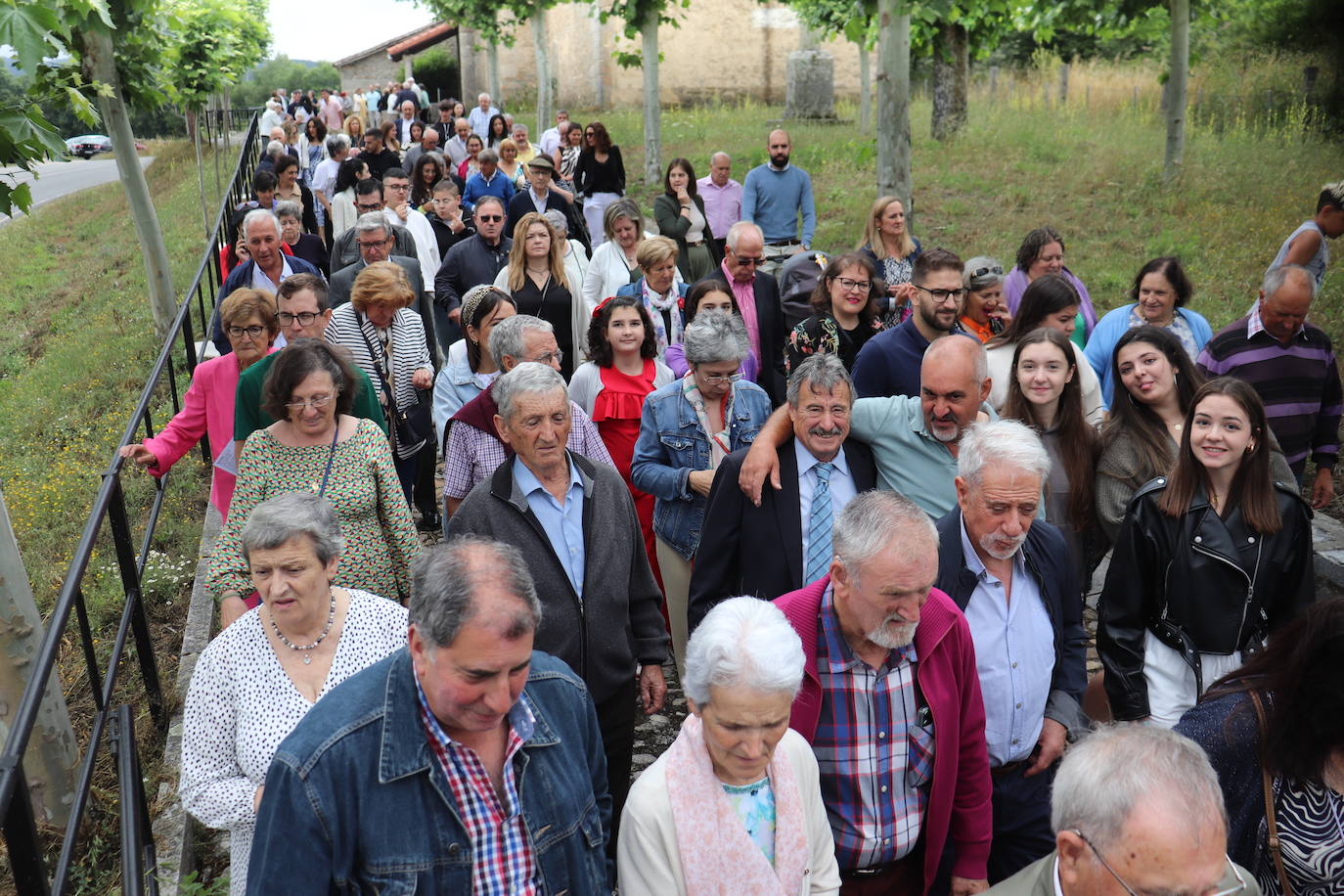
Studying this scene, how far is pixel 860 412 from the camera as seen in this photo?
4.40 metres

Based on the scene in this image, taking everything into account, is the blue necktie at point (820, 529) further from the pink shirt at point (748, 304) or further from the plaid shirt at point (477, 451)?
the pink shirt at point (748, 304)

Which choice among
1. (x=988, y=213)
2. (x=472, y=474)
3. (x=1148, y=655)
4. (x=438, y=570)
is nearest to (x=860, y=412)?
(x=1148, y=655)

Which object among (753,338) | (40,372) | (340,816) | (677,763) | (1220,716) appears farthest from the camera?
(40,372)

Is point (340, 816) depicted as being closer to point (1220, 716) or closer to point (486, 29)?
point (1220, 716)

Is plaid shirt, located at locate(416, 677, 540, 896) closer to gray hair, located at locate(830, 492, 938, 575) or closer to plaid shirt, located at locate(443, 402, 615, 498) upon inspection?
gray hair, located at locate(830, 492, 938, 575)

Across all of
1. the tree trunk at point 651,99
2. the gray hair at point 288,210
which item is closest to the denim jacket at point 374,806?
the gray hair at point 288,210

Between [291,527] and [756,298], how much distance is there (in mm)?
4269

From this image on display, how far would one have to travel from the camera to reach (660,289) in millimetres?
7246

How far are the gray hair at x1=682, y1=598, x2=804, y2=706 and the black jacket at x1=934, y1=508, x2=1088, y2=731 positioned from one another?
1.02 m

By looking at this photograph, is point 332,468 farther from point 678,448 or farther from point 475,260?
point 475,260

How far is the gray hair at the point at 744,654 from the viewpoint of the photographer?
8.82 feet

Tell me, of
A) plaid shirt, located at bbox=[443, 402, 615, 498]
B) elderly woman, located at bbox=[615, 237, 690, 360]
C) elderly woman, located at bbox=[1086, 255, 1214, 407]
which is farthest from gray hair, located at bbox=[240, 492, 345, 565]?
elderly woman, located at bbox=[1086, 255, 1214, 407]

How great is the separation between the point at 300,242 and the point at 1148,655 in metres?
7.51

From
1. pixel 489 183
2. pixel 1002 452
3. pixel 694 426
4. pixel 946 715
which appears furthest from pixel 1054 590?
pixel 489 183
